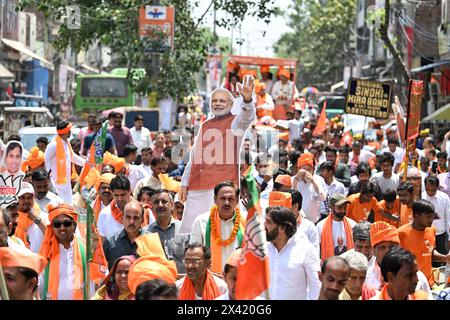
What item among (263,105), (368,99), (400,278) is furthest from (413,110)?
(263,105)

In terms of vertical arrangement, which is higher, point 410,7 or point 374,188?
point 410,7

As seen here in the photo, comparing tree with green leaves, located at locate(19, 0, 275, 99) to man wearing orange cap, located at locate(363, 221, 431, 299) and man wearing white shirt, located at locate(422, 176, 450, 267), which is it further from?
man wearing orange cap, located at locate(363, 221, 431, 299)

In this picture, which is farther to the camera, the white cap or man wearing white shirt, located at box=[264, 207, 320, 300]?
the white cap

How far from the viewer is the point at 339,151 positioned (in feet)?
54.5

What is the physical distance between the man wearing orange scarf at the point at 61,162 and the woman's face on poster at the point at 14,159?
4.61 feet

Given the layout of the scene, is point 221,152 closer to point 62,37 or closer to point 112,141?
point 112,141

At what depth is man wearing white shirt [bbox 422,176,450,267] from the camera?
12266 mm

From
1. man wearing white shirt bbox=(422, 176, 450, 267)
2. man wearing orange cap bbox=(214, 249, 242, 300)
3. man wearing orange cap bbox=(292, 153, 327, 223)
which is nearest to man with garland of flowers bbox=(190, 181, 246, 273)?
man wearing orange cap bbox=(214, 249, 242, 300)

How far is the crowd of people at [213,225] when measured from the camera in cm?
638

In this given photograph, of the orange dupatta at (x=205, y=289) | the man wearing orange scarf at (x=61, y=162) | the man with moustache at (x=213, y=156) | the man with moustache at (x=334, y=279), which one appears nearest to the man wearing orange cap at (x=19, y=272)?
the orange dupatta at (x=205, y=289)

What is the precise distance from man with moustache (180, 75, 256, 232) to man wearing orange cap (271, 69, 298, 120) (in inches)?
603

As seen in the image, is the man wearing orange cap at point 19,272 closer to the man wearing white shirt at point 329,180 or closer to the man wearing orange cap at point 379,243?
the man wearing orange cap at point 379,243

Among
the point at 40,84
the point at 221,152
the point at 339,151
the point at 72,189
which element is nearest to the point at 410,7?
the point at 40,84

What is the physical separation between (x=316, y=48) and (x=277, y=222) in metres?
57.5
